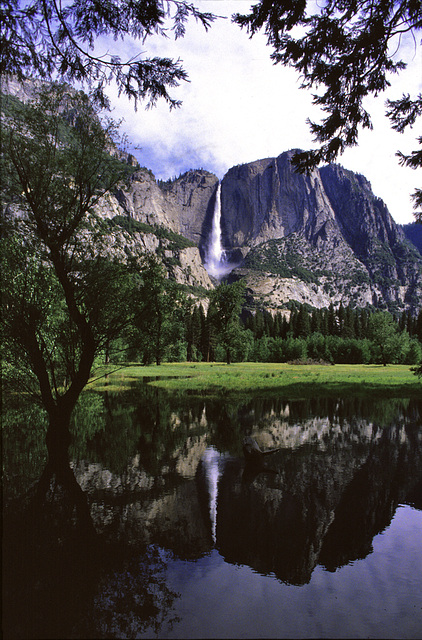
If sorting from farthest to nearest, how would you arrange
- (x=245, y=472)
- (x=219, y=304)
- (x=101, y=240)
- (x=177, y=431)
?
1. (x=219, y=304)
2. (x=177, y=431)
3. (x=101, y=240)
4. (x=245, y=472)

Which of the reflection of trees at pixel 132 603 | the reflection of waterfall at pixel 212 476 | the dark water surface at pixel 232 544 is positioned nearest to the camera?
the reflection of trees at pixel 132 603

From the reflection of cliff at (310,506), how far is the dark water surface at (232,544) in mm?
39

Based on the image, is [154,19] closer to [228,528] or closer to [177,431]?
[228,528]

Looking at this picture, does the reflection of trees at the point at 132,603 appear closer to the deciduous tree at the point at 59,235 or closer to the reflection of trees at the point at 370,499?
the reflection of trees at the point at 370,499

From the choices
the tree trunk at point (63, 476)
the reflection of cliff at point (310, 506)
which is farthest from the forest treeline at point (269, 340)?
the reflection of cliff at point (310, 506)

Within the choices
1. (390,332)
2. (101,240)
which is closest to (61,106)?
(101,240)

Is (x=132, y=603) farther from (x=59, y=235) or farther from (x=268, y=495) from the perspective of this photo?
(x=59, y=235)

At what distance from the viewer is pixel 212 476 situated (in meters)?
11.6

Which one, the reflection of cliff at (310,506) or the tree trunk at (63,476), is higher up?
the tree trunk at (63,476)

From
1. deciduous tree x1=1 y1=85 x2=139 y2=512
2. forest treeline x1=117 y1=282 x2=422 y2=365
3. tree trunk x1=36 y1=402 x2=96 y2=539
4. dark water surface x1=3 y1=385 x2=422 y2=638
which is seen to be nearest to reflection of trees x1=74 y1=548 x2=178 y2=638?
dark water surface x1=3 y1=385 x2=422 y2=638

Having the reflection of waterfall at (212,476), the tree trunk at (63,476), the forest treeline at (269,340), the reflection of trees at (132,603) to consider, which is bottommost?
the reflection of trees at (132,603)

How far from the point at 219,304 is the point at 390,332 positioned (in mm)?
35140

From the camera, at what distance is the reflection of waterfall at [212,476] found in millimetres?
8789

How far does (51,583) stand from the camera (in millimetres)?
6270
